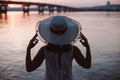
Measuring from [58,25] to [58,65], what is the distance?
567 mm

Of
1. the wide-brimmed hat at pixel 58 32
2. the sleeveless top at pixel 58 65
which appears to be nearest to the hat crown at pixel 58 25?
the wide-brimmed hat at pixel 58 32

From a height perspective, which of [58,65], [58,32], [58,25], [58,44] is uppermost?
[58,25]

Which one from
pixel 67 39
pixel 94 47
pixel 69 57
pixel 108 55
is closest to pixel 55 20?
pixel 67 39

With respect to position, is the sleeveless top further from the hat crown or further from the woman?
the hat crown

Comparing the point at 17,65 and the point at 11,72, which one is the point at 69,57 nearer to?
the point at 11,72

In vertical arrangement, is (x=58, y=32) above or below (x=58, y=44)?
above

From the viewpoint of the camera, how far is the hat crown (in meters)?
3.49

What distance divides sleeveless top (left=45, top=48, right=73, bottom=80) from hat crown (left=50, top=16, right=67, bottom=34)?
31cm

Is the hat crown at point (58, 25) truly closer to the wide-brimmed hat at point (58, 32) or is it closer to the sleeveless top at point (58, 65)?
the wide-brimmed hat at point (58, 32)

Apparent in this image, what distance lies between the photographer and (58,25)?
3480 mm

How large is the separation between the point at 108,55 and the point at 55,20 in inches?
453

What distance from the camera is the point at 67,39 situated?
358cm

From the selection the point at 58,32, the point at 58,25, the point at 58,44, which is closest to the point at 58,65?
the point at 58,44

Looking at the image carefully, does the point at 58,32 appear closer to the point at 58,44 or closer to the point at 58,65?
the point at 58,44
